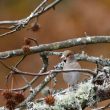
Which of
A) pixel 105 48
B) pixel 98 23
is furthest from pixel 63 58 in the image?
pixel 98 23

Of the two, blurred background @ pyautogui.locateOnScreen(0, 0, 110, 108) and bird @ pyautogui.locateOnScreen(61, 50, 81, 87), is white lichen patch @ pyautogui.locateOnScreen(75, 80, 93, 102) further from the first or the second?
blurred background @ pyautogui.locateOnScreen(0, 0, 110, 108)

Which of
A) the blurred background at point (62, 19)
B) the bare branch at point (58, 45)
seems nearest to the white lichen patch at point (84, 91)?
the bare branch at point (58, 45)

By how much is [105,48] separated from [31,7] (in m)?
1.97

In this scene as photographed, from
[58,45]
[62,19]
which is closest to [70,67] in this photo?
[58,45]

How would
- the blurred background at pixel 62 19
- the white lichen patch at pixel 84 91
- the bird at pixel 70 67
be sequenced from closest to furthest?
1. the white lichen patch at pixel 84 91
2. the bird at pixel 70 67
3. the blurred background at pixel 62 19

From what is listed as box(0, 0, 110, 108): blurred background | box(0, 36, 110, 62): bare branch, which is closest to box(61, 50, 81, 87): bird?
box(0, 36, 110, 62): bare branch

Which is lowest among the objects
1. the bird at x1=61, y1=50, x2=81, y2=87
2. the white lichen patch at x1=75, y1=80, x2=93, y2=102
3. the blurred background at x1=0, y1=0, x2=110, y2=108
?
the white lichen patch at x1=75, y1=80, x2=93, y2=102

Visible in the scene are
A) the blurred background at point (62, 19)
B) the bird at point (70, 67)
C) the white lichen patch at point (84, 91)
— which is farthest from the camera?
the blurred background at point (62, 19)

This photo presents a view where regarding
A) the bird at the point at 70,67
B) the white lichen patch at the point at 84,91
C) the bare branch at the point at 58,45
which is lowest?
the white lichen patch at the point at 84,91

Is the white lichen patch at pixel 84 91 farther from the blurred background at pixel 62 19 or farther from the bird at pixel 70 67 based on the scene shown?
the blurred background at pixel 62 19

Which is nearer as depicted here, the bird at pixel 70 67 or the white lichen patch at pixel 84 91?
the white lichen patch at pixel 84 91

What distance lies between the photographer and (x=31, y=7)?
14.1 metres

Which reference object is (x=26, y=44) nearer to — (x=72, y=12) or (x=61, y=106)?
(x=61, y=106)

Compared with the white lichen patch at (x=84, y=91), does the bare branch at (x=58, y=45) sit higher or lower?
higher
